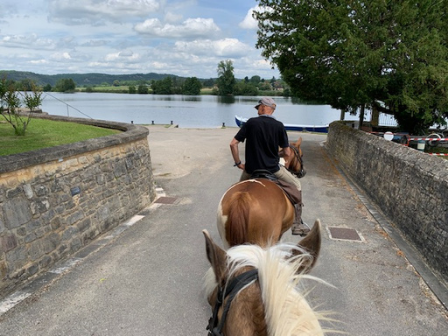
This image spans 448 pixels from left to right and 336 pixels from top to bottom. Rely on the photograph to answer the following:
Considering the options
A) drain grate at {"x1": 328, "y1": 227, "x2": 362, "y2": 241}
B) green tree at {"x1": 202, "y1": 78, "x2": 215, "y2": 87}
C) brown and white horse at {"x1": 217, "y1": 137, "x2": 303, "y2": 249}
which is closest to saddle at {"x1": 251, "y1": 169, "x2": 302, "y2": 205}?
Result: brown and white horse at {"x1": 217, "y1": 137, "x2": 303, "y2": 249}

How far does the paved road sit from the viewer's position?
4.30 m

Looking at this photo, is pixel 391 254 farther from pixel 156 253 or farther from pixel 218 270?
pixel 218 270

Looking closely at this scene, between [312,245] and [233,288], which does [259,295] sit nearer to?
[233,288]

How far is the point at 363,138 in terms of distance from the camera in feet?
39.3

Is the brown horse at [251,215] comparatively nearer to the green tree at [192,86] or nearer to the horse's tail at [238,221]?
the horse's tail at [238,221]

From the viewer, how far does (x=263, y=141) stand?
15.5 ft

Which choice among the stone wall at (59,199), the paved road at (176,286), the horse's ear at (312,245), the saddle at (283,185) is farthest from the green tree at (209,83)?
the horse's ear at (312,245)

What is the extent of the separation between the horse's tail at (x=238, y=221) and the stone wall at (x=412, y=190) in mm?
3911

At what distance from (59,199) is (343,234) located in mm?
5895

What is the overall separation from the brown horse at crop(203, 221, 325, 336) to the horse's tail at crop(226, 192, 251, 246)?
132 centimetres

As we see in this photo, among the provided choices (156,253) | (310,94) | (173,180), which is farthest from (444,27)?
(156,253)

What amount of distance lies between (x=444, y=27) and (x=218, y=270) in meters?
14.8

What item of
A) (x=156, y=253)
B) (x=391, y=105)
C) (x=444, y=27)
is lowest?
(x=156, y=253)

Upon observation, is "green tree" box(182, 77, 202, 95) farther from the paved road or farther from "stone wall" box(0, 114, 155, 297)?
the paved road
